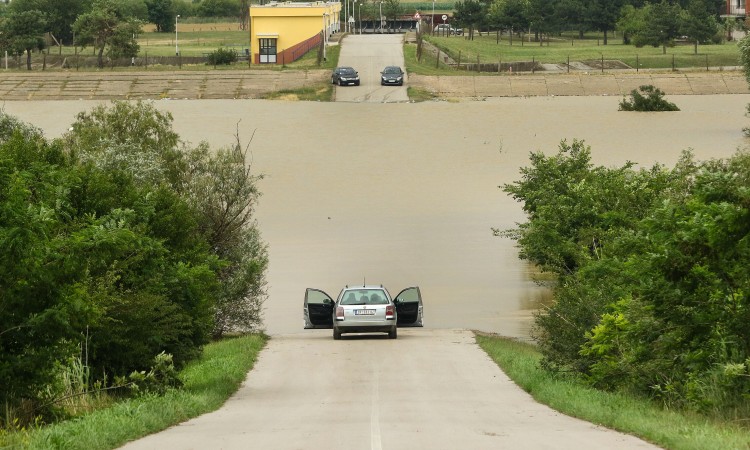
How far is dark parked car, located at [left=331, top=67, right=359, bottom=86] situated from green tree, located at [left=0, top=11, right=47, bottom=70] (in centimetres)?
3142

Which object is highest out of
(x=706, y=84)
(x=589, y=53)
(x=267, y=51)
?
(x=267, y=51)

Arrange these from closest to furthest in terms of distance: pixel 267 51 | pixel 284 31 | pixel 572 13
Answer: pixel 267 51 < pixel 284 31 < pixel 572 13

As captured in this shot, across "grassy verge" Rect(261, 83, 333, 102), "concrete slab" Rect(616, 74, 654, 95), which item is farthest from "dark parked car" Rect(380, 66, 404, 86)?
"concrete slab" Rect(616, 74, 654, 95)

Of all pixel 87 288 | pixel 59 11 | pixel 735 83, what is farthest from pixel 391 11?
pixel 87 288

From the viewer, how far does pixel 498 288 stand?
45.0m

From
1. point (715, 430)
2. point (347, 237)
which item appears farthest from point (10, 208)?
point (347, 237)

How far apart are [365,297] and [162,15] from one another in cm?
13487

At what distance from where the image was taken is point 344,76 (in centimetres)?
9138

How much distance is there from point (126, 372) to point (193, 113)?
209 ft

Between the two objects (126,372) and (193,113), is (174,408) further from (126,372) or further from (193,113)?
(193,113)

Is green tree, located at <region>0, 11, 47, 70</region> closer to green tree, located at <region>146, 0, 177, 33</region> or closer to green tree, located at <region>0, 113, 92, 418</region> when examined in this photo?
green tree, located at <region>146, 0, 177, 33</region>

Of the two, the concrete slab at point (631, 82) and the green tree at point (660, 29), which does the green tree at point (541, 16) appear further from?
the concrete slab at point (631, 82)

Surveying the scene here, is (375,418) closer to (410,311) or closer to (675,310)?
(675,310)

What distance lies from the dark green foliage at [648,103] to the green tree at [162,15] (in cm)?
8341
